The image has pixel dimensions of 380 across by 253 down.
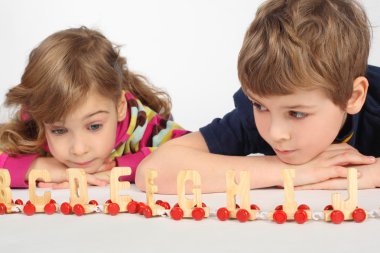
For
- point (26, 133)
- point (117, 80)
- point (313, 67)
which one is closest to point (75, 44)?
point (117, 80)

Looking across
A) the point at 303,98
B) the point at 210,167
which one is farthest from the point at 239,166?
the point at 303,98

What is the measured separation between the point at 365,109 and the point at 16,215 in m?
1.13

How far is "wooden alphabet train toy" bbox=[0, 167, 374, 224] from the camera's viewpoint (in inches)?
73.0

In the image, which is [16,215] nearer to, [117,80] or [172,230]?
[172,230]

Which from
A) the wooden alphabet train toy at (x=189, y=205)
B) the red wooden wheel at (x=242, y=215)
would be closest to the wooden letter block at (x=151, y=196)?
the wooden alphabet train toy at (x=189, y=205)

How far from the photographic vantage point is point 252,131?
2531 mm

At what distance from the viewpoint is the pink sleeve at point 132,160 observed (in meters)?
2.67

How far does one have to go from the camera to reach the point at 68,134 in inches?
102

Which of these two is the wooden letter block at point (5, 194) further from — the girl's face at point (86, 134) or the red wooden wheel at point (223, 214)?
the red wooden wheel at point (223, 214)

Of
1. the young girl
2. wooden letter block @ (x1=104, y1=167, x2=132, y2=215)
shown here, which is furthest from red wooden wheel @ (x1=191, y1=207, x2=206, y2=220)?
the young girl

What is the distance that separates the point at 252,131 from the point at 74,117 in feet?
1.95

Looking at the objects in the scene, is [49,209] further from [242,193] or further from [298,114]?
[298,114]

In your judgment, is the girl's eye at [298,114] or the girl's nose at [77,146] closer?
the girl's eye at [298,114]

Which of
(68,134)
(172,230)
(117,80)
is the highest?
(117,80)
